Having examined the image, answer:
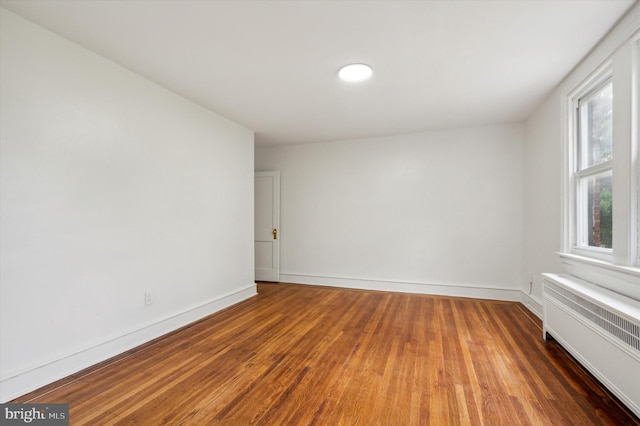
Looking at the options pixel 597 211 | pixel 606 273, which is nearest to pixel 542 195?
pixel 597 211

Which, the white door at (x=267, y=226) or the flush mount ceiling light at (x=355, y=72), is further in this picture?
the white door at (x=267, y=226)

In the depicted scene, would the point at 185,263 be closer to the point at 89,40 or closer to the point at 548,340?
the point at 89,40

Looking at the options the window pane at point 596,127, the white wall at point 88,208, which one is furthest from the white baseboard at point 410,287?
the window pane at point 596,127

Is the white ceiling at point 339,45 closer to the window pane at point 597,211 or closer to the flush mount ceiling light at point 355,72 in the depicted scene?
the flush mount ceiling light at point 355,72

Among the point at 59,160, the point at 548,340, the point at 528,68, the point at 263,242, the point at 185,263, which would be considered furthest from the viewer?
the point at 263,242

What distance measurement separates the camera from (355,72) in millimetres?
2756

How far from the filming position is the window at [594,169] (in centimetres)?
247

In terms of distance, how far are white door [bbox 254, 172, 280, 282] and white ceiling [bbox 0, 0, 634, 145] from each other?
2195 mm

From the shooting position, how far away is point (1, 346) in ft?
6.35

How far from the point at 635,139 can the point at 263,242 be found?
16.9 feet

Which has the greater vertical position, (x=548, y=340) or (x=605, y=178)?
(x=605, y=178)

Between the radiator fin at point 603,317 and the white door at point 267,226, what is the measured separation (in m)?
4.28

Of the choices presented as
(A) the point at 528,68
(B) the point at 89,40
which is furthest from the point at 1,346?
(A) the point at 528,68

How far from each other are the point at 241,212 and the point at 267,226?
1328 millimetres
